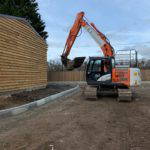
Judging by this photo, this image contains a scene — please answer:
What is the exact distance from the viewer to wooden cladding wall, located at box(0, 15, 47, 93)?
13.4 meters

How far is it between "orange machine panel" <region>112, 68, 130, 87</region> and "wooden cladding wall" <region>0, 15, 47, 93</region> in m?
5.37

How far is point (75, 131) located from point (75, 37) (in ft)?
40.7

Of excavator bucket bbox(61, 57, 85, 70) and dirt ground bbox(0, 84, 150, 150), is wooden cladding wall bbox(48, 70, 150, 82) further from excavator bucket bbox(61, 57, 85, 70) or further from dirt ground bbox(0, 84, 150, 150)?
dirt ground bbox(0, 84, 150, 150)

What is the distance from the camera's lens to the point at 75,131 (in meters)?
6.89

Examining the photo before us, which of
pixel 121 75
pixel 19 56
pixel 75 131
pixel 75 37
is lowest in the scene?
pixel 75 131

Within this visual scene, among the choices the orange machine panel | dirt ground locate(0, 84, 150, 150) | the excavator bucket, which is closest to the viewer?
dirt ground locate(0, 84, 150, 150)

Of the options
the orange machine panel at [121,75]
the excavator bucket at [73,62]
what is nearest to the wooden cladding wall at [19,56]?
the excavator bucket at [73,62]

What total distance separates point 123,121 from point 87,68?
689 cm

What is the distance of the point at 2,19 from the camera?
44.0ft

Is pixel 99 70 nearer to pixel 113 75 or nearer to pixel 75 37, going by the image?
pixel 113 75

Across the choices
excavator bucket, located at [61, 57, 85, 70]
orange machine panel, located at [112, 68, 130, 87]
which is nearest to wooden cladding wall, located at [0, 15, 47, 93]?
excavator bucket, located at [61, 57, 85, 70]

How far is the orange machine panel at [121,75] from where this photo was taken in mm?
13789

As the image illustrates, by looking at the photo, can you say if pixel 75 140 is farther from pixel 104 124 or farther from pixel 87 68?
pixel 87 68

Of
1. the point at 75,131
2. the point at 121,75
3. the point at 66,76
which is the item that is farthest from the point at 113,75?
the point at 66,76
